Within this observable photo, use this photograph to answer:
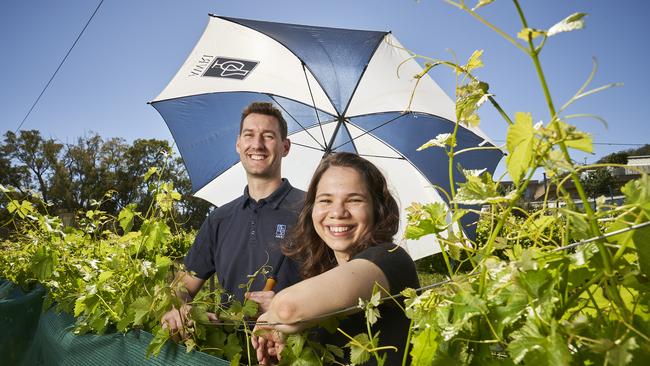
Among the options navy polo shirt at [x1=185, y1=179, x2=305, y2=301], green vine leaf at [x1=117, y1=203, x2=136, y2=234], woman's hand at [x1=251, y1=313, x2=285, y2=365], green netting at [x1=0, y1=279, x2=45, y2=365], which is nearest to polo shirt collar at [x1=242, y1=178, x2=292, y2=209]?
navy polo shirt at [x1=185, y1=179, x2=305, y2=301]

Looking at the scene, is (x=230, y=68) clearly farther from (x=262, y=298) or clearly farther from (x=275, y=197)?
(x=262, y=298)

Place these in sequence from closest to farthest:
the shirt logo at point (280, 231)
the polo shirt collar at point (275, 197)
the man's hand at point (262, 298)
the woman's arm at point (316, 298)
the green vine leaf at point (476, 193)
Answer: the green vine leaf at point (476, 193) < the woman's arm at point (316, 298) < the man's hand at point (262, 298) < the shirt logo at point (280, 231) < the polo shirt collar at point (275, 197)

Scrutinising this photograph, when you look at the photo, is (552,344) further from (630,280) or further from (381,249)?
(381,249)

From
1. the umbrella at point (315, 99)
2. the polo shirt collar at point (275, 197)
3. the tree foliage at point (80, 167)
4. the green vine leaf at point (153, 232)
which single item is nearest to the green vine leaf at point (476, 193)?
the green vine leaf at point (153, 232)

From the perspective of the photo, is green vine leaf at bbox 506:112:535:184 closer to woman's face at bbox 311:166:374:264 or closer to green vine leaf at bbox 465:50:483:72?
green vine leaf at bbox 465:50:483:72

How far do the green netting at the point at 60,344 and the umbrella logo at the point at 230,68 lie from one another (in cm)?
285

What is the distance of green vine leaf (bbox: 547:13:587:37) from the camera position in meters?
0.47

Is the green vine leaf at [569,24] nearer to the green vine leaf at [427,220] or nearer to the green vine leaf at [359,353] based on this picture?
the green vine leaf at [427,220]

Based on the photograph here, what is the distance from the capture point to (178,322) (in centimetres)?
125

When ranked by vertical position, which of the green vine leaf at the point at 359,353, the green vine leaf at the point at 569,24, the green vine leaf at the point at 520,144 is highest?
the green vine leaf at the point at 569,24

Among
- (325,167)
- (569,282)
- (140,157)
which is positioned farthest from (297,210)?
(140,157)

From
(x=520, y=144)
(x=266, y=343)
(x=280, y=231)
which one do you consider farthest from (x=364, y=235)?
(x=280, y=231)

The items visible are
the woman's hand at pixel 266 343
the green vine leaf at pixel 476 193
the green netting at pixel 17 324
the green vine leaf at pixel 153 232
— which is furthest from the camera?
the green netting at pixel 17 324

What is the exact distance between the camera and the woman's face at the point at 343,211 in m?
1.57
